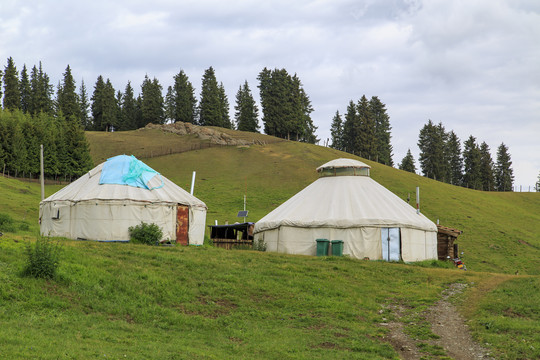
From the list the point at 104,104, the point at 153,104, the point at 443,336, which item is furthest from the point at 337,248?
the point at 104,104

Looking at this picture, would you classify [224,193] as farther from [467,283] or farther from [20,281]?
[20,281]

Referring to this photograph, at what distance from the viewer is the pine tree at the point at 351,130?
89.6 meters

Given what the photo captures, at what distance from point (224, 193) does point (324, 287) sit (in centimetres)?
4101

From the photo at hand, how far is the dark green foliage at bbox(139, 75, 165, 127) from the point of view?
10094 cm

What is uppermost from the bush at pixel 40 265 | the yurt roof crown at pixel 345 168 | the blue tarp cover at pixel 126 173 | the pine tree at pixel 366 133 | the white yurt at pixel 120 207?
the pine tree at pixel 366 133

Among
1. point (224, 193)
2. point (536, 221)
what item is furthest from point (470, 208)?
point (224, 193)

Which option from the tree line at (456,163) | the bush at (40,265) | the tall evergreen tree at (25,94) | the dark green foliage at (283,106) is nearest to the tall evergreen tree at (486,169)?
the tree line at (456,163)

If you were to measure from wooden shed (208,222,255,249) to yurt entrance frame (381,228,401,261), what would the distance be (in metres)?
7.32

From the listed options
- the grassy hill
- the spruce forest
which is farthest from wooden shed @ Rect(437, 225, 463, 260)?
the spruce forest

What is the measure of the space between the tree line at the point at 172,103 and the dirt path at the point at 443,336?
77.5 m

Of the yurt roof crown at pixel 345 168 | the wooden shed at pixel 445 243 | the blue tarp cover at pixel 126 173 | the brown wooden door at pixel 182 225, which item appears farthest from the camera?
the yurt roof crown at pixel 345 168

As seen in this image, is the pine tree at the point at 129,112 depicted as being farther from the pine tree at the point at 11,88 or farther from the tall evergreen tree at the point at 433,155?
the tall evergreen tree at the point at 433,155

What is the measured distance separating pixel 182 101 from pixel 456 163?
50.7m

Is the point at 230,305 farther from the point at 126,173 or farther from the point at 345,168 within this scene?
the point at 345,168
